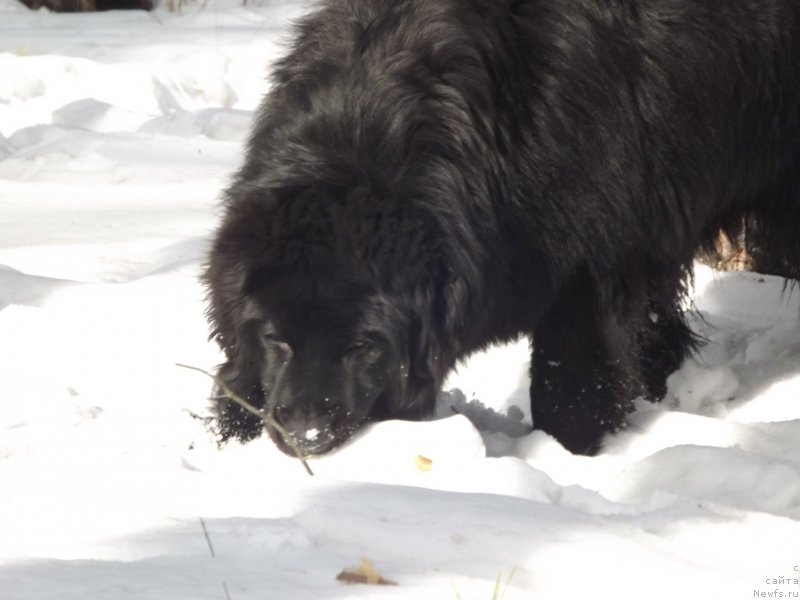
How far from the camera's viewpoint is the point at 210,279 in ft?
10.8

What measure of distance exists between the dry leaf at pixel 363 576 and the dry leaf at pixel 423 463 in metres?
0.93

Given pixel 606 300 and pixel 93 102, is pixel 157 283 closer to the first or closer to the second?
pixel 606 300

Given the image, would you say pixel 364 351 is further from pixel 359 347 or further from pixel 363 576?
pixel 363 576

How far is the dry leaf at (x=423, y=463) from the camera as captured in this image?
2912 mm

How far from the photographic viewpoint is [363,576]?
6.40 ft

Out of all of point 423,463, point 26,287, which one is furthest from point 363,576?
point 26,287

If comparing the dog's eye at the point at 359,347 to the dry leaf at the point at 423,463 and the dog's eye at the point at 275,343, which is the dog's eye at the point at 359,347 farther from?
the dry leaf at the point at 423,463

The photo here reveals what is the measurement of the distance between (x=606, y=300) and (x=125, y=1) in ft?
24.8

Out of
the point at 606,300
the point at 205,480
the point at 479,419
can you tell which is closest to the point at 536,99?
the point at 606,300

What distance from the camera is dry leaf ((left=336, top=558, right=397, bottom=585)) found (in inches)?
76.2

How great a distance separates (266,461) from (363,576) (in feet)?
3.85

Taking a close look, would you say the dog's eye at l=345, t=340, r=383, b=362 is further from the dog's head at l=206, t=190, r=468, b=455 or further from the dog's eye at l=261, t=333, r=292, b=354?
the dog's eye at l=261, t=333, r=292, b=354

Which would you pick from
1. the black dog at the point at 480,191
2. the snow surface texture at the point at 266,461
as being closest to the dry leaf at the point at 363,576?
the snow surface texture at the point at 266,461

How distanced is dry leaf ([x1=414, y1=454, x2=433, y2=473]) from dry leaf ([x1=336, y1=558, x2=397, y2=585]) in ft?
3.06
